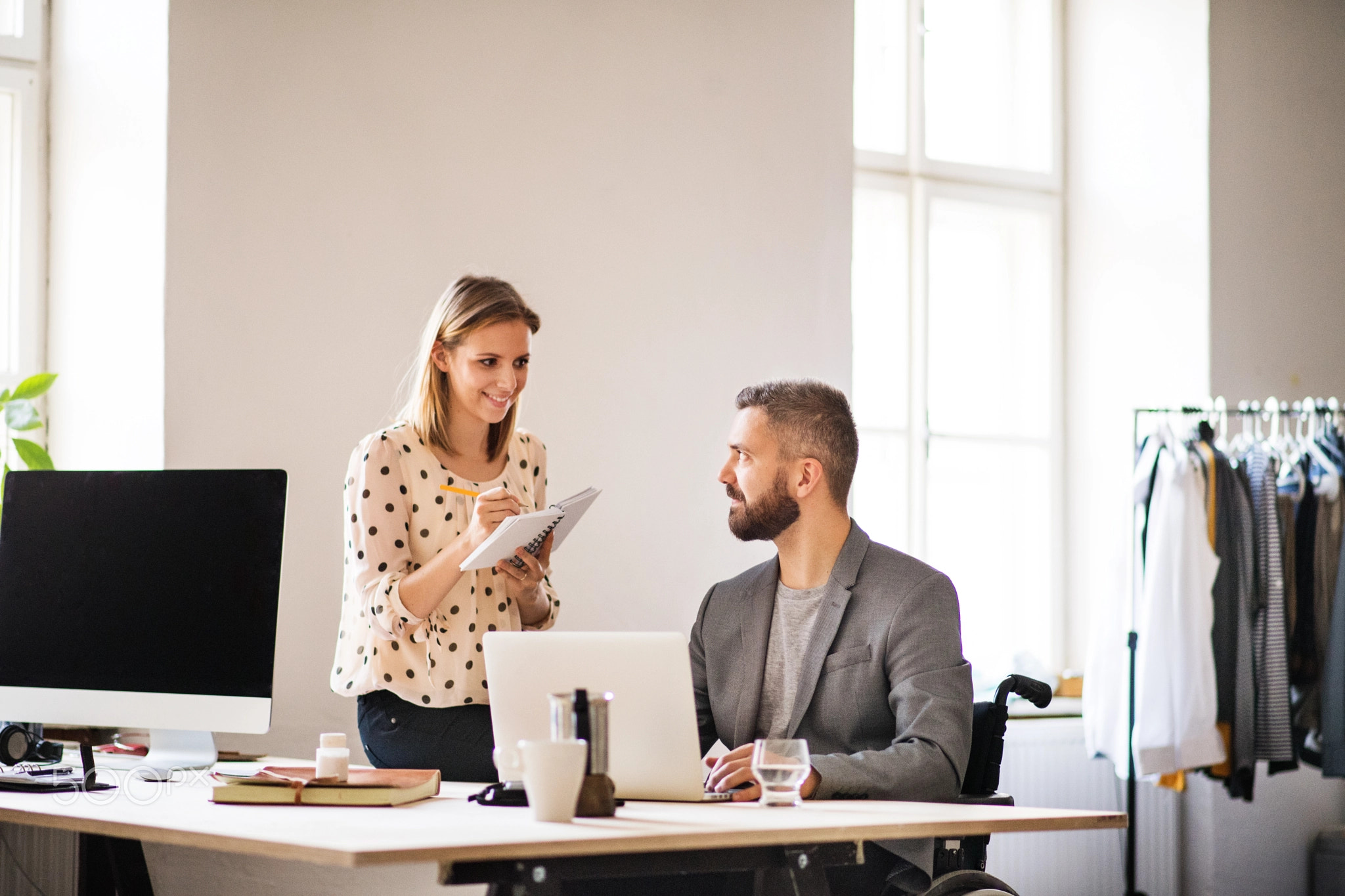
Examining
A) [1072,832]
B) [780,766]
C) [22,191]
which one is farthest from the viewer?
[1072,832]

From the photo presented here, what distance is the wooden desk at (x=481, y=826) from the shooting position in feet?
5.01

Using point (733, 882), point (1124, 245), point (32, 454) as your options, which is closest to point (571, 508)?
point (733, 882)

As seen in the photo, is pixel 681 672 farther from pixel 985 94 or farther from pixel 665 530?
pixel 985 94

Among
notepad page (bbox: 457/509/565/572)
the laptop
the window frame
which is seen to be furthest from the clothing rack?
the window frame

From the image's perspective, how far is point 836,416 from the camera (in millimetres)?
2572

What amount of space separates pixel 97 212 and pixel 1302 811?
4193 millimetres

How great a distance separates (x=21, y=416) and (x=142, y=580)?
1.09 metres

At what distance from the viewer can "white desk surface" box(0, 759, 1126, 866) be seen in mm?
1531

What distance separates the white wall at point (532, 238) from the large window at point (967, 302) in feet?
2.51

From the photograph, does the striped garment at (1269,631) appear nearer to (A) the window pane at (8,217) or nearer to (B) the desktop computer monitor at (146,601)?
(B) the desktop computer monitor at (146,601)

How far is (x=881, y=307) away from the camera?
500cm

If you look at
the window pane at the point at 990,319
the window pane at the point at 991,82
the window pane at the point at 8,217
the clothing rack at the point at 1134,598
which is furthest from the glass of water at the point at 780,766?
the window pane at the point at 991,82

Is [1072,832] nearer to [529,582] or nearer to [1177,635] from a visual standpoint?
[1177,635]

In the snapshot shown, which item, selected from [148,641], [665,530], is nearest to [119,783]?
[148,641]
